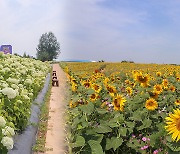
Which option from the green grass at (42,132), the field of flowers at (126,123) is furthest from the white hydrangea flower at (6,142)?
the green grass at (42,132)

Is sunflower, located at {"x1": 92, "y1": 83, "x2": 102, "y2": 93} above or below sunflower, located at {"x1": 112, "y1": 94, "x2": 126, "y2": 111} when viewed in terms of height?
above

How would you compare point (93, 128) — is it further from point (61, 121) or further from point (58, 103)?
point (58, 103)

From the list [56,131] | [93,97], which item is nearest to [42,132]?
[56,131]

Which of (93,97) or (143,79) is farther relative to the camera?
(93,97)

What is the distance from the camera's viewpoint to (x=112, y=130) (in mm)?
4098

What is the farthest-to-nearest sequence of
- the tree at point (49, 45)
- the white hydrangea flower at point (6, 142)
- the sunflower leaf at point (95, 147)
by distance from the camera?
1. the tree at point (49, 45)
2. the sunflower leaf at point (95, 147)
3. the white hydrangea flower at point (6, 142)

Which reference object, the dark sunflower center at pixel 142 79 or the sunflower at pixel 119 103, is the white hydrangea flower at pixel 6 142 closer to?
the sunflower at pixel 119 103

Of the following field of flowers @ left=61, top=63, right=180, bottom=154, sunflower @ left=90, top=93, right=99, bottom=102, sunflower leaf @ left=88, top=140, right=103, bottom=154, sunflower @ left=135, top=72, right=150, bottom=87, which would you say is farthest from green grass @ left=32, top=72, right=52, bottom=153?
sunflower @ left=135, top=72, right=150, bottom=87

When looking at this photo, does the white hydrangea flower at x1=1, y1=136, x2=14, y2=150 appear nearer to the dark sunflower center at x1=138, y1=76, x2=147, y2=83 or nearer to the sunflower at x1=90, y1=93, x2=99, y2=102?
the sunflower at x1=90, y1=93, x2=99, y2=102

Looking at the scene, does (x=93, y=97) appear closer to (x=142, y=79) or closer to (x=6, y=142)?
(x=142, y=79)

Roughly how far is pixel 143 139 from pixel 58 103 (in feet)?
17.0

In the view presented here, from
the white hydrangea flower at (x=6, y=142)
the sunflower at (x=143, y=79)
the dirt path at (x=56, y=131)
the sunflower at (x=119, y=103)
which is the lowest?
the dirt path at (x=56, y=131)

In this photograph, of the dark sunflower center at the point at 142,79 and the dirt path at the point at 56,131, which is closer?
the dark sunflower center at the point at 142,79

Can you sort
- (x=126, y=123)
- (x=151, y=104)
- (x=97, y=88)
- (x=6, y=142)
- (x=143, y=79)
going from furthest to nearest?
(x=97, y=88) → (x=143, y=79) → (x=126, y=123) → (x=151, y=104) → (x=6, y=142)
